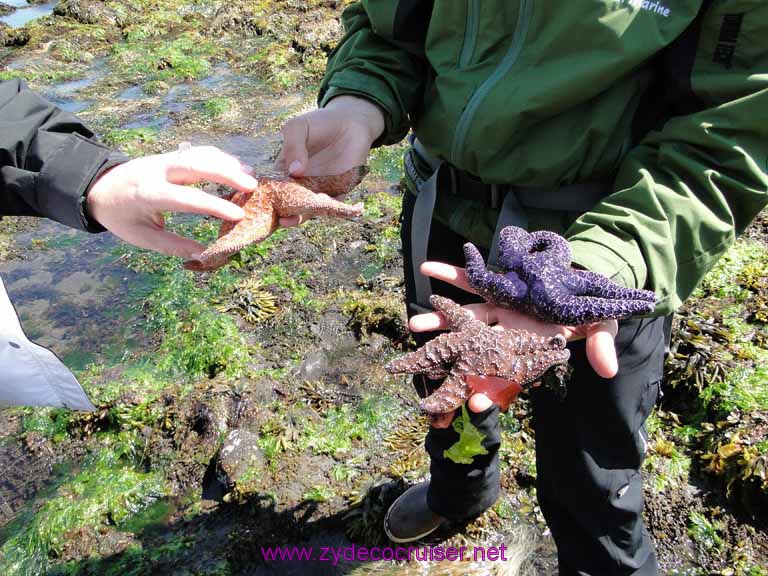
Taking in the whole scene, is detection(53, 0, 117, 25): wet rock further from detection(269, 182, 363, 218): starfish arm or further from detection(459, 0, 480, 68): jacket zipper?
detection(459, 0, 480, 68): jacket zipper

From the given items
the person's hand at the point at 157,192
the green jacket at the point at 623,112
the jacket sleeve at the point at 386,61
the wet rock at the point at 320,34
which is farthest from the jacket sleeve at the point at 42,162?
the wet rock at the point at 320,34

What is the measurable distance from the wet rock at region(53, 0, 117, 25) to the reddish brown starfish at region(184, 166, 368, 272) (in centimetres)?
1680

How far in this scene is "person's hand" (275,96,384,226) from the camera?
8.73ft

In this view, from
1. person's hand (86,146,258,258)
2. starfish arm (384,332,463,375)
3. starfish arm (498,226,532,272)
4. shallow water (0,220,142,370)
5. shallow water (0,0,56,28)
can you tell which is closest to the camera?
starfish arm (384,332,463,375)

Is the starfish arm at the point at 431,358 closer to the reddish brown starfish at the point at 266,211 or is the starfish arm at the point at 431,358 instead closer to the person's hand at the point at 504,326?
the person's hand at the point at 504,326

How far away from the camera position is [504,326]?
6.89 feet

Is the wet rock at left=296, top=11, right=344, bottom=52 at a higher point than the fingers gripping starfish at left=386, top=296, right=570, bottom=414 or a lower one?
lower

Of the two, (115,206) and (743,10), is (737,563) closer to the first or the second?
(743,10)

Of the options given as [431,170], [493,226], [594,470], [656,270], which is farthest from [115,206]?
[594,470]

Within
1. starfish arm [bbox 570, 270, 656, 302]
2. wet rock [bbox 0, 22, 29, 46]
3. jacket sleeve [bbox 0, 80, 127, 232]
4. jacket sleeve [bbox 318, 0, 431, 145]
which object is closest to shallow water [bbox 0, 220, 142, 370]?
jacket sleeve [bbox 0, 80, 127, 232]

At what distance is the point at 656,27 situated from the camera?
204 cm

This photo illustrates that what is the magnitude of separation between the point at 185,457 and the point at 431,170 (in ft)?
10.2

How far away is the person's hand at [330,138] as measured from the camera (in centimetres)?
266

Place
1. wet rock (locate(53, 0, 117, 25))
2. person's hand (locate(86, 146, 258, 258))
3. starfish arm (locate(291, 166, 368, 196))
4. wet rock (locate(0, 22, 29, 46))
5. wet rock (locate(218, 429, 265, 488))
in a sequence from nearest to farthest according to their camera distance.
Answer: person's hand (locate(86, 146, 258, 258)) < starfish arm (locate(291, 166, 368, 196)) < wet rock (locate(218, 429, 265, 488)) < wet rock (locate(0, 22, 29, 46)) < wet rock (locate(53, 0, 117, 25))
